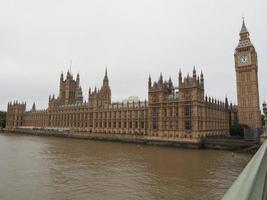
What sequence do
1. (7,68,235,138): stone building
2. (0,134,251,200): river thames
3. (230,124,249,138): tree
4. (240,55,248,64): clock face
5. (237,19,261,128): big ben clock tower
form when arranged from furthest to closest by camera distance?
(240,55,248,64): clock face, (237,19,261,128): big ben clock tower, (230,124,249,138): tree, (7,68,235,138): stone building, (0,134,251,200): river thames

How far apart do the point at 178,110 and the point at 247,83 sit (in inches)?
1213

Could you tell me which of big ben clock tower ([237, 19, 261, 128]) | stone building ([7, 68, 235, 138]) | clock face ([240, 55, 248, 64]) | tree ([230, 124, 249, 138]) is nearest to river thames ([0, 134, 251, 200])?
stone building ([7, 68, 235, 138])

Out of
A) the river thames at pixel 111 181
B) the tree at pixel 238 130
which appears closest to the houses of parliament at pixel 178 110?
the tree at pixel 238 130

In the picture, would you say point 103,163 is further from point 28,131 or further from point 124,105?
point 28,131

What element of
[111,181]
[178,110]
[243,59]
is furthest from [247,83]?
[111,181]

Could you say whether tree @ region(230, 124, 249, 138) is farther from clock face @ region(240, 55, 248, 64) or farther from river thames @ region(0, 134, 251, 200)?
river thames @ region(0, 134, 251, 200)

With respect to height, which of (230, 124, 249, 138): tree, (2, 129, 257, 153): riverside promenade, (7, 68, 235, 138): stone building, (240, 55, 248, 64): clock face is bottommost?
(2, 129, 257, 153): riverside promenade

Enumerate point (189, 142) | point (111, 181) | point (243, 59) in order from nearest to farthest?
point (111, 181) → point (189, 142) → point (243, 59)

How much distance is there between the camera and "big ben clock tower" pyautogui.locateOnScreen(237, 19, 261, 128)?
76188 millimetres

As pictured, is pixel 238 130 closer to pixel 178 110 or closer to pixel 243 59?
pixel 178 110

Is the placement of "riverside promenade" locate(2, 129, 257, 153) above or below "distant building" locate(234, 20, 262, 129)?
below

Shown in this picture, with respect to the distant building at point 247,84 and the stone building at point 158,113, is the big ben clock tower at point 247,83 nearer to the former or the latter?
the distant building at point 247,84

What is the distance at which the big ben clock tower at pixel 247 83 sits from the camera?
7619 centimetres

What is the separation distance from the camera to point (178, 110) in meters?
66.4
